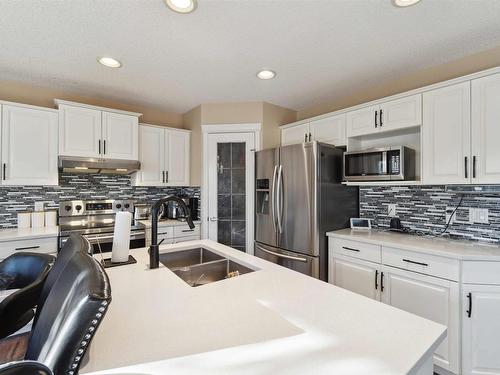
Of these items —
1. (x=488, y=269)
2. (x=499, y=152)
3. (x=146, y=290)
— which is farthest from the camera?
(x=499, y=152)

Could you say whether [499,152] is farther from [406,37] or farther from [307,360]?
[307,360]

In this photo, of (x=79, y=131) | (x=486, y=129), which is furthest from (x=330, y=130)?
(x=79, y=131)

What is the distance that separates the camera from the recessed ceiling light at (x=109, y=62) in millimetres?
2177

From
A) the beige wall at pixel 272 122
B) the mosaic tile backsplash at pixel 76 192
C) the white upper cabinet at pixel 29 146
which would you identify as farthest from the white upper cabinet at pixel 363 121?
the white upper cabinet at pixel 29 146

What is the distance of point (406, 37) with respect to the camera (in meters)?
1.89

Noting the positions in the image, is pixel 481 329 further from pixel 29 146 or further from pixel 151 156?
pixel 29 146

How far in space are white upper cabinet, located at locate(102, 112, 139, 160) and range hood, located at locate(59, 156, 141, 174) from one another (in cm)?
8

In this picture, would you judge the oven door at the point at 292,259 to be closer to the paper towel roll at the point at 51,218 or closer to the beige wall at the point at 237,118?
the beige wall at the point at 237,118

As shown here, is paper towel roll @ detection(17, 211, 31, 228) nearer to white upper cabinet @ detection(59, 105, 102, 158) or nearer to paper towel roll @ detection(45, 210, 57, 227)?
paper towel roll @ detection(45, 210, 57, 227)

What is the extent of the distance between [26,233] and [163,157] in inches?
63.5

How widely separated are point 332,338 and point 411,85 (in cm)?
265

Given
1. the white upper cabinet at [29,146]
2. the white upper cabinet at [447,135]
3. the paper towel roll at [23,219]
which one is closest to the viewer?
the white upper cabinet at [447,135]

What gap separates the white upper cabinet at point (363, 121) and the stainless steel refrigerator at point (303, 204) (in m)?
0.26

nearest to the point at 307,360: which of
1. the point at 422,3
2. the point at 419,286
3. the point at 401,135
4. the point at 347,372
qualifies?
the point at 347,372
